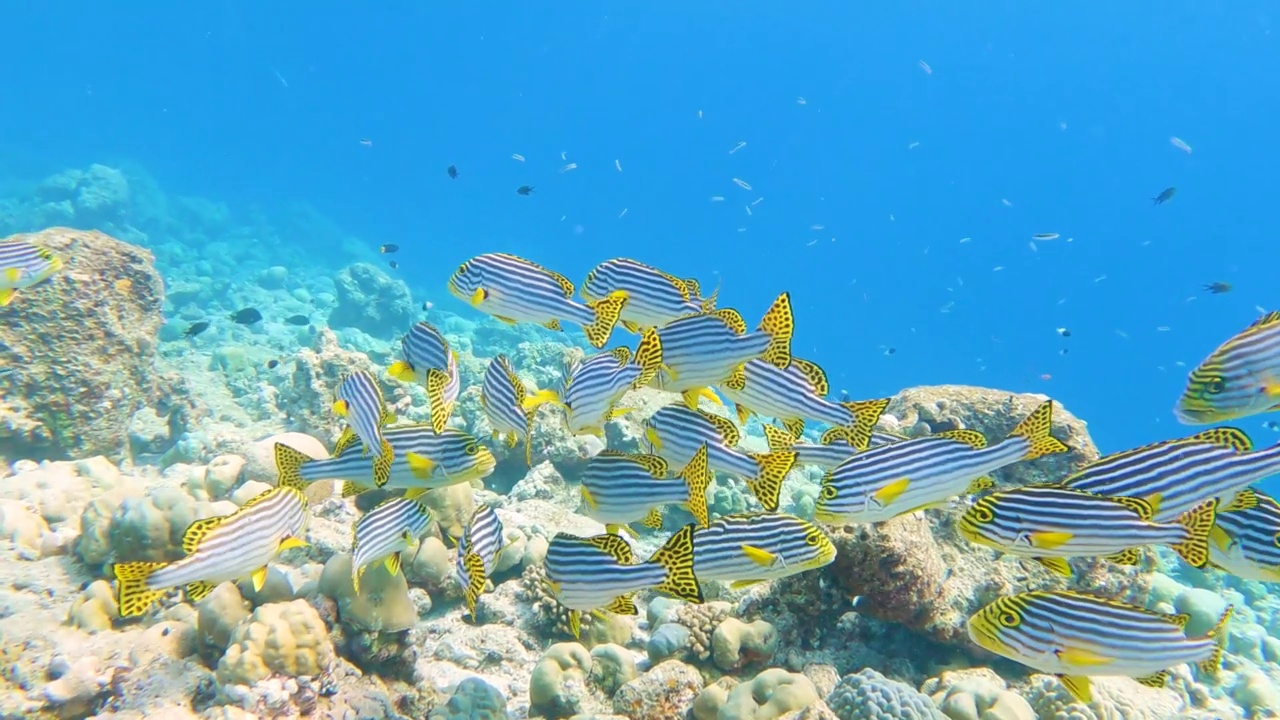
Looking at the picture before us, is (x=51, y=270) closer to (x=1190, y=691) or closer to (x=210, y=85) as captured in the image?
(x=1190, y=691)

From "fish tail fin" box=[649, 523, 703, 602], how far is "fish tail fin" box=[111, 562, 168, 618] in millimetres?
2502

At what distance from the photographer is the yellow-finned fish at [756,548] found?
12.5ft

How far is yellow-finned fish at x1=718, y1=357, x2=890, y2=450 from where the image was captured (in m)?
4.12

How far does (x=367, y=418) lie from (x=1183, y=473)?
14.8ft

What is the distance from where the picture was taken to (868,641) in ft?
18.1

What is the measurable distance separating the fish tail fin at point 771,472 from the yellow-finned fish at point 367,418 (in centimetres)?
222

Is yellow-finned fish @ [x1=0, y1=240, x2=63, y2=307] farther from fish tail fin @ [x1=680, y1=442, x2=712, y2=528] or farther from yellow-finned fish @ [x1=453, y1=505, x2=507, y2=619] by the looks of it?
fish tail fin @ [x1=680, y1=442, x2=712, y2=528]

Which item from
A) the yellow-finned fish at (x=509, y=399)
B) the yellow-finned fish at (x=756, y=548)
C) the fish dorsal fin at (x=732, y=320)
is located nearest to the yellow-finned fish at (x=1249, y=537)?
the yellow-finned fish at (x=756, y=548)

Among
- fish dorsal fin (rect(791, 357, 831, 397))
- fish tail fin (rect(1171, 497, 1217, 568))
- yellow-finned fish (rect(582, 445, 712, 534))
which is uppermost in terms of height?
fish dorsal fin (rect(791, 357, 831, 397))

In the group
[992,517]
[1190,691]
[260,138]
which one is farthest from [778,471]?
[260,138]

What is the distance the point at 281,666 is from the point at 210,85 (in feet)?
579

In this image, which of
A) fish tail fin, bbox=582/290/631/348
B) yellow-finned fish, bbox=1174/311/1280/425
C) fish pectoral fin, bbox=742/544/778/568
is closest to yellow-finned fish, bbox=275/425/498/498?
fish tail fin, bbox=582/290/631/348

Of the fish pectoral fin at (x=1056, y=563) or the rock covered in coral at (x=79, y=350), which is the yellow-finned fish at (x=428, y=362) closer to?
the fish pectoral fin at (x=1056, y=563)

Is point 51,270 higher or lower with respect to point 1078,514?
higher
